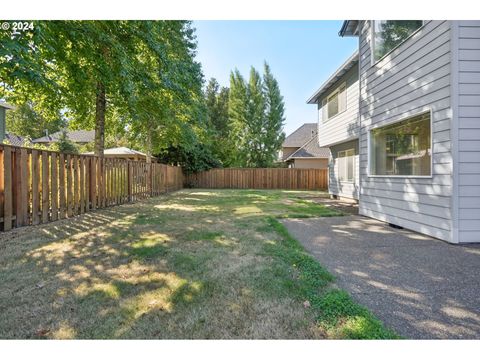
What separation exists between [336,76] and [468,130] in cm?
684

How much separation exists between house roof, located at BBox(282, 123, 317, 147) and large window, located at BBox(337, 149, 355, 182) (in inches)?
624

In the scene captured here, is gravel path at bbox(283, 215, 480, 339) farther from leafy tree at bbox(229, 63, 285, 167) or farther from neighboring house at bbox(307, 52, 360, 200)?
leafy tree at bbox(229, 63, 285, 167)

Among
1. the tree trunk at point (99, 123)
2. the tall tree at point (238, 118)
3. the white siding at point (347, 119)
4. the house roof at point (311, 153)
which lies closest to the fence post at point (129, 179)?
the tree trunk at point (99, 123)

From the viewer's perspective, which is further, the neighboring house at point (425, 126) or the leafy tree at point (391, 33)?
the leafy tree at point (391, 33)

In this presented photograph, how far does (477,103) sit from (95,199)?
8.88 metres

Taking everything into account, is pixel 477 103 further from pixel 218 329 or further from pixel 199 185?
pixel 199 185

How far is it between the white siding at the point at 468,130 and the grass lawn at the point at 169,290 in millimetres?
2719

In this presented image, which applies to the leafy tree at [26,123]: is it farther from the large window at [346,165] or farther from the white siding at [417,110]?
the white siding at [417,110]

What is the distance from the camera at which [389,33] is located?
5609 millimetres

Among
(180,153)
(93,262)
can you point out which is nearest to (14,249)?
(93,262)

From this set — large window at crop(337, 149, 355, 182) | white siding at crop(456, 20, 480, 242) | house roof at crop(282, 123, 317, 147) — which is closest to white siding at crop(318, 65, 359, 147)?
large window at crop(337, 149, 355, 182)

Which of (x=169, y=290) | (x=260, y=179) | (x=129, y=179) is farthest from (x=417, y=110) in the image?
(x=260, y=179)

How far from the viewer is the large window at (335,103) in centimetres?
986

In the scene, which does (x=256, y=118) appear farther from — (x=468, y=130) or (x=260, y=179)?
(x=468, y=130)
